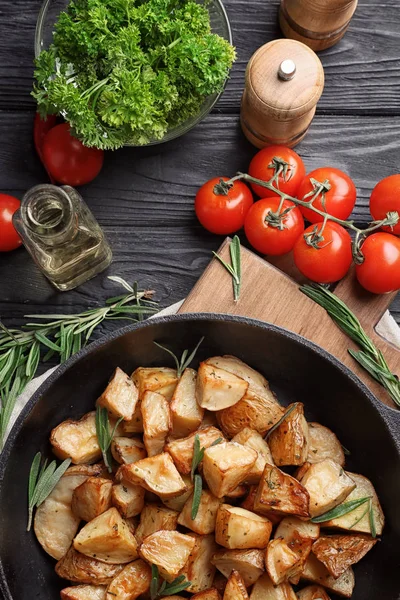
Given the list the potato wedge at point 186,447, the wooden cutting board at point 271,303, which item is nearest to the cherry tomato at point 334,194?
the wooden cutting board at point 271,303

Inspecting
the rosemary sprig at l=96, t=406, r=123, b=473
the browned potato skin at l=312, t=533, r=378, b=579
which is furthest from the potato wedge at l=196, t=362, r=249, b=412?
the browned potato skin at l=312, t=533, r=378, b=579

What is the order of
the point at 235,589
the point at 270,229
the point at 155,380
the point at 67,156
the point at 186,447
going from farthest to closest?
the point at 67,156, the point at 270,229, the point at 155,380, the point at 186,447, the point at 235,589

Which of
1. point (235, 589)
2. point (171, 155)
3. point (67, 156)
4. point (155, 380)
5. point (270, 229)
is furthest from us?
point (171, 155)

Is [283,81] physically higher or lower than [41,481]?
higher

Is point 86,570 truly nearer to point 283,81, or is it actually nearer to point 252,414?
point 252,414

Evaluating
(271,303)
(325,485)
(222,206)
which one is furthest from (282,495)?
(222,206)

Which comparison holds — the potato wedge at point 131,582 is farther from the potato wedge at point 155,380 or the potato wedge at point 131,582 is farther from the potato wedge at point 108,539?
the potato wedge at point 155,380

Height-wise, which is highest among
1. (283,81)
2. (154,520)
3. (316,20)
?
(316,20)
